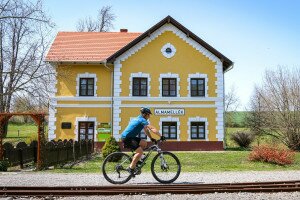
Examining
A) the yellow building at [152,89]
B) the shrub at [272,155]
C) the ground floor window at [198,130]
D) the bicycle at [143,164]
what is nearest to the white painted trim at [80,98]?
the yellow building at [152,89]

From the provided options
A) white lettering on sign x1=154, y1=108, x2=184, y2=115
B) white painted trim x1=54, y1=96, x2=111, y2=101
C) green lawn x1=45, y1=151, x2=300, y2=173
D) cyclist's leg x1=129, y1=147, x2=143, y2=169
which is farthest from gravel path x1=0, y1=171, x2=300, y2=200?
white painted trim x1=54, y1=96, x2=111, y2=101

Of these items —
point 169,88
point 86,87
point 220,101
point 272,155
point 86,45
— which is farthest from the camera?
point 86,45

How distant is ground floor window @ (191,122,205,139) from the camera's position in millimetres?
25539

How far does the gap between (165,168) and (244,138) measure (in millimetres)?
21111

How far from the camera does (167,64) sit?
1019 inches

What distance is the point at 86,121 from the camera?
25531 millimetres

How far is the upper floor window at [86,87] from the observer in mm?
25922

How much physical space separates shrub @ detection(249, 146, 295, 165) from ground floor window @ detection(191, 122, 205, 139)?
864 centimetres

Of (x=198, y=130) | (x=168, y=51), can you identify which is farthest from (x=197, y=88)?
(x=168, y=51)

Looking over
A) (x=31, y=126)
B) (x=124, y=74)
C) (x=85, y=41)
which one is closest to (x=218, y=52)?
(x=124, y=74)

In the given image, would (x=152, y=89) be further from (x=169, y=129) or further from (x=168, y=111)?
(x=169, y=129)

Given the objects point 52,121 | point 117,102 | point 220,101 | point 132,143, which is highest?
point 220,101

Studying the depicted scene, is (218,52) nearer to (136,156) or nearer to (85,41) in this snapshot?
(85,41)

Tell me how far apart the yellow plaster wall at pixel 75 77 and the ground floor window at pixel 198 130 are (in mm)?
6316
